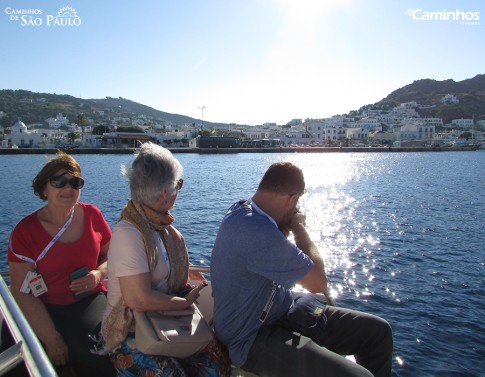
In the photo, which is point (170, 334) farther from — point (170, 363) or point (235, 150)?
point (235, 150)

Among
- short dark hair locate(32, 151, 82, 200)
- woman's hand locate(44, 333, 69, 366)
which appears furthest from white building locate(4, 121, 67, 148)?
woman's hand locate(44, 333, 69, 366)

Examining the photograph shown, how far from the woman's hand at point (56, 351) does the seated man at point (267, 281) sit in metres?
1.06

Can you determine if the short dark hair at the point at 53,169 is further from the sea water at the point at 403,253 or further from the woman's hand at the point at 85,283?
the sea water at the point at 403,253

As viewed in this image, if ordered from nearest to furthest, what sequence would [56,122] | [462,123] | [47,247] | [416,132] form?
[47,247], [416,132], [462,123], [56,122]

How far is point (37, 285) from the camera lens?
290 centimetres

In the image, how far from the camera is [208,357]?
2.44 metres

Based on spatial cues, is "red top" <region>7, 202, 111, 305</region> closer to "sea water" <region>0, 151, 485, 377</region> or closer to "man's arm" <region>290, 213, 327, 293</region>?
"man's arm" <region>290, 213, 327, 293</region>

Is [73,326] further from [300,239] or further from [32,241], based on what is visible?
[300,239]

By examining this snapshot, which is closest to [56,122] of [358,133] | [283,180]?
[358,133]

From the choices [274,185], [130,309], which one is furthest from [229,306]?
[274,185]

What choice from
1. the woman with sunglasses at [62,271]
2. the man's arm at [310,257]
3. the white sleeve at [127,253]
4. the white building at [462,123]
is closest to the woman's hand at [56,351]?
the woman with sunglasses at [62,271]

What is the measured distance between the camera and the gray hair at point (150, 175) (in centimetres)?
248

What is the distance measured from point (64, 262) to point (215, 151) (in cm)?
9955

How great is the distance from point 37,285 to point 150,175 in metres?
1.22
